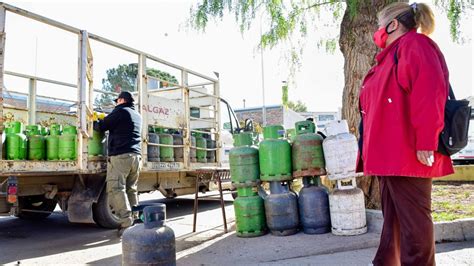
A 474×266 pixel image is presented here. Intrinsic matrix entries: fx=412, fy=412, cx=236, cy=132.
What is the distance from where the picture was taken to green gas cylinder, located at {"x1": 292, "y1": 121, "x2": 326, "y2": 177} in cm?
486

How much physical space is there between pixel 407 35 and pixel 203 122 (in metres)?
6.96

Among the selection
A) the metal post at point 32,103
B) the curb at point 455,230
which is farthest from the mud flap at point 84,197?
the curb at point 455,230

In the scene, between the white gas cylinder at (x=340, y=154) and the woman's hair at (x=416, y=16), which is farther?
the white gas cylinder at (x=340, y=154)

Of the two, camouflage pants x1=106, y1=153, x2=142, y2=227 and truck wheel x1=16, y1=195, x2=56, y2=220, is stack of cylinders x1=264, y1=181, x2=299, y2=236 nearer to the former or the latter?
camouflage pants x1=106, y1=153, x2=142, y2=227

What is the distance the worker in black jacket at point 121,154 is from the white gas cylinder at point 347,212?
9.20ft

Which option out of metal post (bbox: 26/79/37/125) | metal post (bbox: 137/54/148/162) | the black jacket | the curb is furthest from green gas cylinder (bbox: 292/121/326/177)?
metal post (bbox: 26/79/37/125)

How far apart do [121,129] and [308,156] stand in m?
2.63

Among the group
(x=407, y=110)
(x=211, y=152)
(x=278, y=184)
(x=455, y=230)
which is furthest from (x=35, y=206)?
(x=407, y=110)

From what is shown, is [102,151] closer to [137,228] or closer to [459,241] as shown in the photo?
[137,228]

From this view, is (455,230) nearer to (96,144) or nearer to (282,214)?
(282,214)

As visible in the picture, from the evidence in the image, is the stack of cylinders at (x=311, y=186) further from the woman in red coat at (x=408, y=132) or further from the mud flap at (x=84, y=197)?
the mud flap at (x=84, y=197)

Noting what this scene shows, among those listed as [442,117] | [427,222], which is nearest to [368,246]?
[427,222]

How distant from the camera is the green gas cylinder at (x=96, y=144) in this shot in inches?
232

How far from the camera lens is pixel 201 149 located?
27.5 feet
